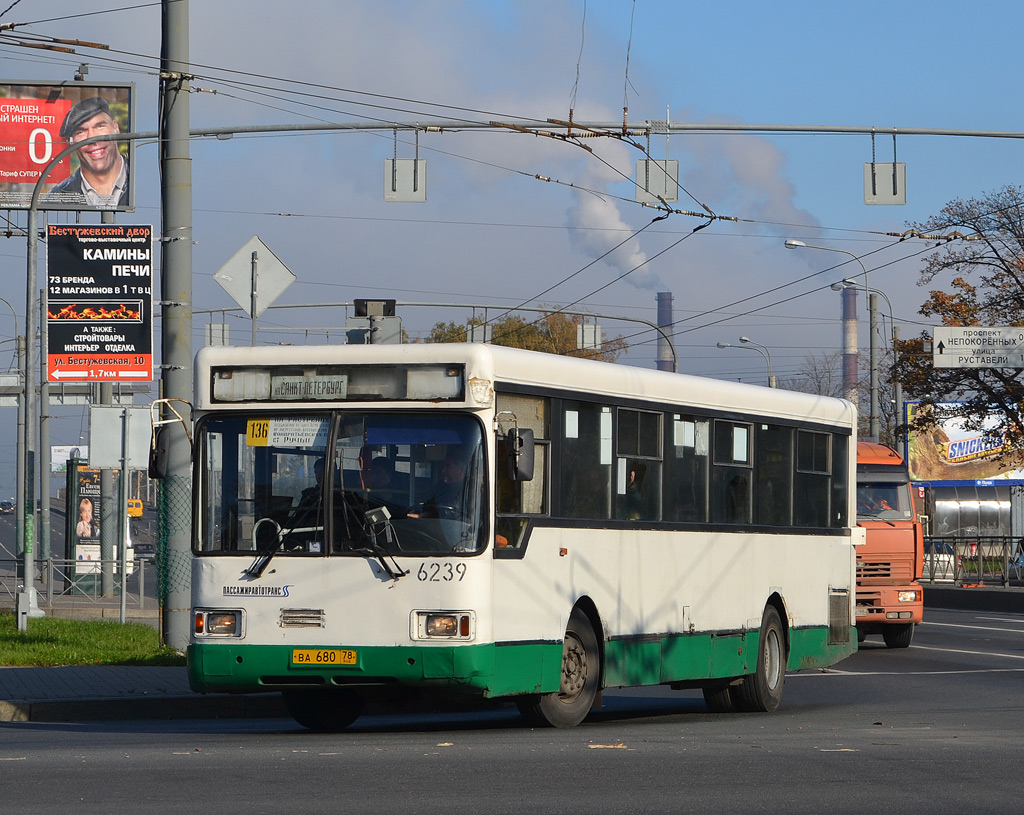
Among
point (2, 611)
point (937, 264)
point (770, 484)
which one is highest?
point (937, 264)

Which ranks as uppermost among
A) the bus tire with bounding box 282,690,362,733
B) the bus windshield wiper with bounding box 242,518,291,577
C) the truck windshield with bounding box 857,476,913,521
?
the truck windshield with bounding box 857,476,913,521

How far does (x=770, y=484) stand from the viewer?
14727 mm

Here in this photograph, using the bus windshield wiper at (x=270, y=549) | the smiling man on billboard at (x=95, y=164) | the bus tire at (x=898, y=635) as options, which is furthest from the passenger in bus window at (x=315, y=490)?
the smiling man on billboard at (x=95, y=164)

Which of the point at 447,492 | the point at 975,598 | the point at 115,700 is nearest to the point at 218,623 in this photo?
the point at 447,492

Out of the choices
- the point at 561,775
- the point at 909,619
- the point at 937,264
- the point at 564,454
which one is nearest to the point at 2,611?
the point at 909,619

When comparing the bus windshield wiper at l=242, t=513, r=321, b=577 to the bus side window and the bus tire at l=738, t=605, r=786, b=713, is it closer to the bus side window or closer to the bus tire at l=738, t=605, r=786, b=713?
the bus side window

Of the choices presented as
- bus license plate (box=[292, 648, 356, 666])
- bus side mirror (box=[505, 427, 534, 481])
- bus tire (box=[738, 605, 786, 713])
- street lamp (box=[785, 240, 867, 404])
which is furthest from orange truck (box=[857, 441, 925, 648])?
street lamp (box=[785, 240, 867, 404])

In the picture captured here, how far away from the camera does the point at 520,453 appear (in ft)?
36.0

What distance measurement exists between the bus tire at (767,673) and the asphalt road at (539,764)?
365 millimetres

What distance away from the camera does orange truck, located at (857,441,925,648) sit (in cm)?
2306

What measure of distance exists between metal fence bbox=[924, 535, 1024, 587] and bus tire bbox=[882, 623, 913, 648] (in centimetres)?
1289

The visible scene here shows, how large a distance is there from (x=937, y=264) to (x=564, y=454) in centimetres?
3638

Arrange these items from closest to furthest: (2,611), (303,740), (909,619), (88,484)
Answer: (303,740) → (909,619) → (2,611) → (88,484)

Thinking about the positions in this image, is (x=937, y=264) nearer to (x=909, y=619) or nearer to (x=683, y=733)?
(x=909, y=619)
